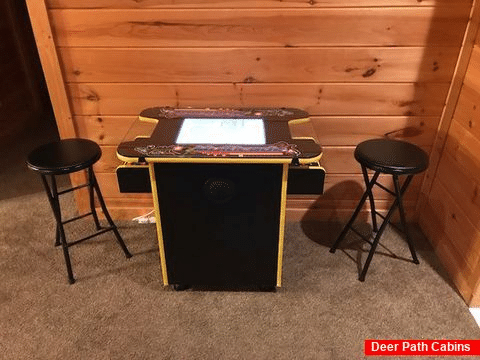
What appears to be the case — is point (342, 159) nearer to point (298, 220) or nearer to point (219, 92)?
point (298, 220)

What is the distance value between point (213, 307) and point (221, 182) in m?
0.60

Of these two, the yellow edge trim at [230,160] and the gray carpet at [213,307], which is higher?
the yellow edge trim at [230,160]

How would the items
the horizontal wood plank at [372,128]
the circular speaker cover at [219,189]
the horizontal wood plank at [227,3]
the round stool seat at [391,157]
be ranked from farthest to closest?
the horizontal wood plank at [372,128], the horizontal wood plank at [227,3], the round stool seat at [391,157], the circular speaker cover at [219,189]

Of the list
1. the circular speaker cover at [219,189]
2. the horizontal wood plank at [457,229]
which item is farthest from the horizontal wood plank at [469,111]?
the circular speaker cover at [219,189]

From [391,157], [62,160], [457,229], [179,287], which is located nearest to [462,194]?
[457,229]

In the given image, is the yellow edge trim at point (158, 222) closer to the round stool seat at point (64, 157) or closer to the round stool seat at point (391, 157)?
the round stool seat at point (64, 157)

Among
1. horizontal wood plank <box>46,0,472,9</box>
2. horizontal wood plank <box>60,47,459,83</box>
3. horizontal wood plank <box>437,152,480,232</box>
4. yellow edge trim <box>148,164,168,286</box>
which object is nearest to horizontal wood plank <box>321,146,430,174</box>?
horizontal wood plank <box>437,152,480,232</box>

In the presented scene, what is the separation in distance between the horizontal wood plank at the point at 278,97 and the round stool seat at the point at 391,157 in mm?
245

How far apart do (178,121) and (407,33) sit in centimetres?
111

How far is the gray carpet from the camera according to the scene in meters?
1.60

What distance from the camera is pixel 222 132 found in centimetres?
166

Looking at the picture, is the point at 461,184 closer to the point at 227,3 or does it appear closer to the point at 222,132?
the point at 222,132

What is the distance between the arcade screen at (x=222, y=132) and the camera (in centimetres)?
157

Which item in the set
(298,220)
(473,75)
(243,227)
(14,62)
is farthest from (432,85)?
(14,62)
